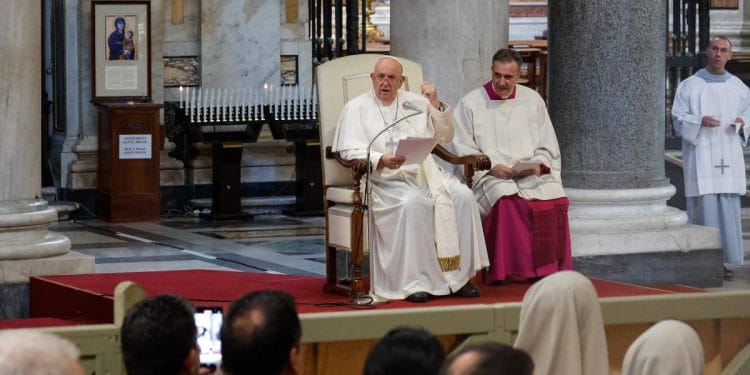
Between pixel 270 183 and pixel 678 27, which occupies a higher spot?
pixel 678 27

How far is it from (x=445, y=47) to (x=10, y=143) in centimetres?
241

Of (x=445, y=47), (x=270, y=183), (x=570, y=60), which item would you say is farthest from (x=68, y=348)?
(x=270, y=183)

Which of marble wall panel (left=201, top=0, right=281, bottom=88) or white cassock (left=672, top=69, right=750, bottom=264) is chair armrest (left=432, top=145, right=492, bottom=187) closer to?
white cassock (left=672, top=69, right=750, bottom=264)

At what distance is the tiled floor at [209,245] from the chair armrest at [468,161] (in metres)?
2.33

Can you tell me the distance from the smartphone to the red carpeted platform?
164 centimetres

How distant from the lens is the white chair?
725cm

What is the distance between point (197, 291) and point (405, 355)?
4.41 meters

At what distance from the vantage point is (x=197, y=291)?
7383 mm

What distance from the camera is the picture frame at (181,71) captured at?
45.4ft

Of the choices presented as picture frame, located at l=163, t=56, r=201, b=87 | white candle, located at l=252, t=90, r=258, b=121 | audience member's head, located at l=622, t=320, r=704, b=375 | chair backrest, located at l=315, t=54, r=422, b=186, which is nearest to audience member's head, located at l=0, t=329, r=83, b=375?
audience member's head, located at l=622, t=320, r=704, b=375

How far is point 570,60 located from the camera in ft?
29.5

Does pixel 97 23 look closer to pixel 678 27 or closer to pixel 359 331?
Result: pixel 678 27

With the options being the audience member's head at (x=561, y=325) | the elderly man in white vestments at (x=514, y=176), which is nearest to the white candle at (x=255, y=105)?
the elderly man in white vestments at (x=514, y=176)

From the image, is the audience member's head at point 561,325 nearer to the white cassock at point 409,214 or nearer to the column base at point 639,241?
the white cassock at point 409,214
